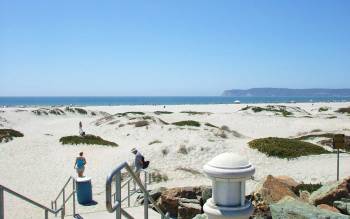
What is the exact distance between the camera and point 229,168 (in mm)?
3869

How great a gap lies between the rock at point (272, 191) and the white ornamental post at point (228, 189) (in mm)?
5216

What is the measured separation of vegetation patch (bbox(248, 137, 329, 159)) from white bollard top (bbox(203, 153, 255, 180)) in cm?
1794

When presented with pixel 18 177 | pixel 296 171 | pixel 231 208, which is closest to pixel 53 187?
pixel 18 177

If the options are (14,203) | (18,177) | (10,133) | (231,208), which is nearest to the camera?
(231,208)

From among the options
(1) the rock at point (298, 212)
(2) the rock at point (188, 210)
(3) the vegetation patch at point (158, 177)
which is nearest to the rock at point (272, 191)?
(2) the rock at point (188, 210)

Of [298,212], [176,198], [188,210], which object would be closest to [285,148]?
[176,198]

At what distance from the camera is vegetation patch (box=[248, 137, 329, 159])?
21.6 meters

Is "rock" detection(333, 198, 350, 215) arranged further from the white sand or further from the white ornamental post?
the white sand

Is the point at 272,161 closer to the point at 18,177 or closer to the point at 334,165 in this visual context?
the point at 334,165

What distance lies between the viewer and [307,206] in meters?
6.53

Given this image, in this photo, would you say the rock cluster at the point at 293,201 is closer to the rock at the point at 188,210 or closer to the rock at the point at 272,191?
the rock at the point at 272,191

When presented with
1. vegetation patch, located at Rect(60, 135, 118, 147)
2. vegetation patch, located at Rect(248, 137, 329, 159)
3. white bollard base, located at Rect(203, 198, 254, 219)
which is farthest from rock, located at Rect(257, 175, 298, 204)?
vegetation patch, located at Rect(60, 135, 118, 147)

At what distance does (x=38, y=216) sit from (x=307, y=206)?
8.82 meters

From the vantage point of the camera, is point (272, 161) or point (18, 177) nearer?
point (18, 177)
